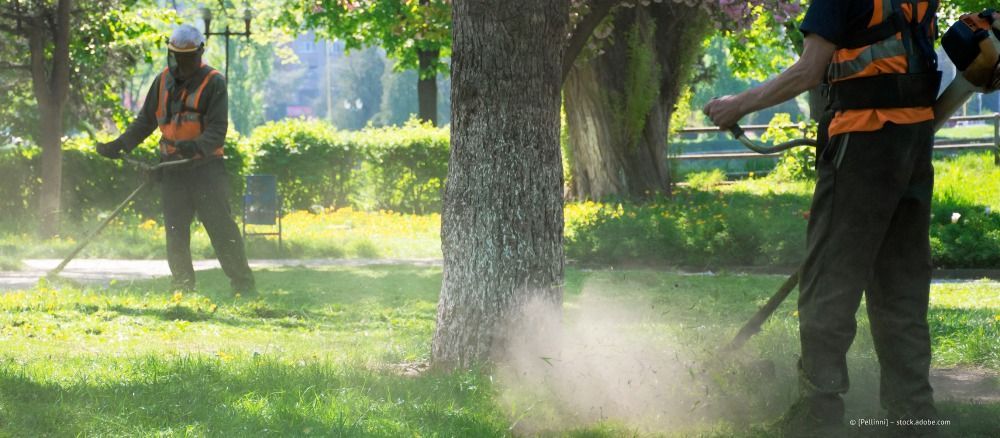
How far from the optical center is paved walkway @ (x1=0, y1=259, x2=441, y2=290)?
12.2m

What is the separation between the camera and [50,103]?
17094mm

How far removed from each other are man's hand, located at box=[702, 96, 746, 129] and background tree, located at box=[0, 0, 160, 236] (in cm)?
1387

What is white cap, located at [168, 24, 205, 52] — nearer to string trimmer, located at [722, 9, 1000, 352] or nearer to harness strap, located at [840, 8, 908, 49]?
string trimmer, located at [722, 9, 1000, 352]

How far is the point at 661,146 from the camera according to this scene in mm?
20016

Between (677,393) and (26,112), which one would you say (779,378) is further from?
(26,112)

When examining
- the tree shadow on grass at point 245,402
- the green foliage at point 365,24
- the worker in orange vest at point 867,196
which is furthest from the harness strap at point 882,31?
the green foliage at point 365,24

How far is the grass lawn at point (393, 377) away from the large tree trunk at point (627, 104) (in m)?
10.4

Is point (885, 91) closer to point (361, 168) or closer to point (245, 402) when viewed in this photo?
point (245, 402)

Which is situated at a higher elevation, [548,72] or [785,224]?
[548,72]

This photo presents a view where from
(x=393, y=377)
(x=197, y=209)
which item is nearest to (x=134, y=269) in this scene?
(x=197, y=209)

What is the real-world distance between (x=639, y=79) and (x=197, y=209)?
33.9 ft

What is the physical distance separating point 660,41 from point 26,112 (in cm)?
1183

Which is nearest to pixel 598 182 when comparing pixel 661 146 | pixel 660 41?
pixel 661 146

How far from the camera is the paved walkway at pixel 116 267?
1216 centimetres
